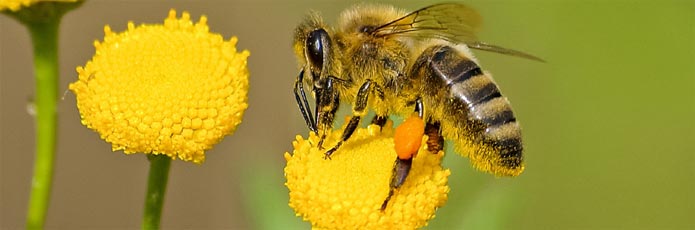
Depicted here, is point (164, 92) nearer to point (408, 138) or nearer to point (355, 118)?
point (355, 118)

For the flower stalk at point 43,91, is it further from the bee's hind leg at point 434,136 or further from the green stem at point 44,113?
the bee's hind leg at point 434,136

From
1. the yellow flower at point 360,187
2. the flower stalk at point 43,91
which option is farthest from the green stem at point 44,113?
the yellow flower at point 360,187

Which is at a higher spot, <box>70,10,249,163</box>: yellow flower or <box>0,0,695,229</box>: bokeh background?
<box>70,10,249,163</box>: yellow flower

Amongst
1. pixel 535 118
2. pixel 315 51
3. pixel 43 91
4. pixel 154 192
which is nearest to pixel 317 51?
pixel 315 51

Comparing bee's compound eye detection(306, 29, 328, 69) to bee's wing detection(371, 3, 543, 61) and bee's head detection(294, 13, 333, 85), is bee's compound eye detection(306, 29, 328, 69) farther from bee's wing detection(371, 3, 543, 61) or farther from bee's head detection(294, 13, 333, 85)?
bee's wing detection(371, 3, 543, 61)

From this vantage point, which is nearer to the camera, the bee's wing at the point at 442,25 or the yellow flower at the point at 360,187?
the yellow flower at the point at 360,187

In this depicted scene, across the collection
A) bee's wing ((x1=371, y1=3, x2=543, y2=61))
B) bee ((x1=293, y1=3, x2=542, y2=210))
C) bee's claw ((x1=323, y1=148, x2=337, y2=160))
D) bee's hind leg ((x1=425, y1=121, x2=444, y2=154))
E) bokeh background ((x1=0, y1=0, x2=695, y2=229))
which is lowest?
bokeh background ((x1=0, y1=0, x2=695, y2=229))

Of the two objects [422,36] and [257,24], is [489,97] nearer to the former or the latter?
[422,36]

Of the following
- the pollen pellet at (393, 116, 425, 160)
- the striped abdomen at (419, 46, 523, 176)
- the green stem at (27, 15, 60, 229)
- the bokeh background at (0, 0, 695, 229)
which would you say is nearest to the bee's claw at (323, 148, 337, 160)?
the pollen pellet at (393, 116, 425, 160)

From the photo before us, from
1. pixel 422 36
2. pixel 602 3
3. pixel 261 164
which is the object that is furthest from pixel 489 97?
pixel 602 3
